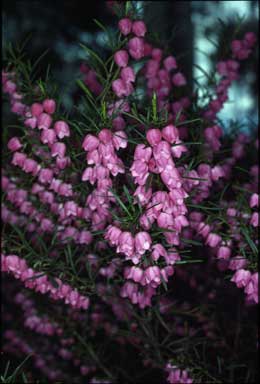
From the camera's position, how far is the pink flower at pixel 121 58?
1.98 meters

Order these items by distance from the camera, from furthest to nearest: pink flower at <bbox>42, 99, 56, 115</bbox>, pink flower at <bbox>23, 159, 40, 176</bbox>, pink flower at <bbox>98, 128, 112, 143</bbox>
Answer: pink flower at <bbox>23, 159, 40, 176</bbox>, pink flower at <bbox>42, 99, 56, 115</bbox>, pink flower at <bbox>98, 128, 112, 143</bbox>

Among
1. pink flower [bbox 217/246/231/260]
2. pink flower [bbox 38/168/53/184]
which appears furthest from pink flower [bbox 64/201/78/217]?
pink flower [bbox 217/246/231/260]

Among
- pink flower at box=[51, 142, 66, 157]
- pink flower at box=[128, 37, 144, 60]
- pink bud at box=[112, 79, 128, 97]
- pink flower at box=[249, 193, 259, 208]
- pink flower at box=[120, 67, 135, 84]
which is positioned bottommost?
pink flower at box=[249, 193, 259, 208]

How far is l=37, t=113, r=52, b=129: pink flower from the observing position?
1.93 meters

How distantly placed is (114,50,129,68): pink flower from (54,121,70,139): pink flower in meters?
0.28

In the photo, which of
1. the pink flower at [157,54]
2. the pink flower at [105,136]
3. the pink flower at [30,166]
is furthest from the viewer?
the pink flower at [157,54]

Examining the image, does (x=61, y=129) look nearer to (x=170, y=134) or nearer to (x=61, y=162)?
(x=61, y=162)

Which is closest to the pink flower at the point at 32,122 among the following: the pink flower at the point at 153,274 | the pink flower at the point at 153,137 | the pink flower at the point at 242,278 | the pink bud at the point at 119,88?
the pink bud at the point at 119,88

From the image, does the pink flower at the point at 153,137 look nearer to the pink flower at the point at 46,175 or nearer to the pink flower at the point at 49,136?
the pink flower at the point at 49,136

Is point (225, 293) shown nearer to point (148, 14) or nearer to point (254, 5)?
point (148, 14)

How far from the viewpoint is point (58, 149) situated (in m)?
1.97

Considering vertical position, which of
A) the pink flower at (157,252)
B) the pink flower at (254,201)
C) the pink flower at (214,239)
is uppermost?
the pink flower at (254,201)

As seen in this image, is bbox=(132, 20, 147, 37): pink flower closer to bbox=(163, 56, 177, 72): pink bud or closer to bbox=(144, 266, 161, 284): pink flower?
bbox=(163, 56, 177, 72): pink bud

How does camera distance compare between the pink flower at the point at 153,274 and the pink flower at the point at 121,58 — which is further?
the pink flower at the point at 121,58
